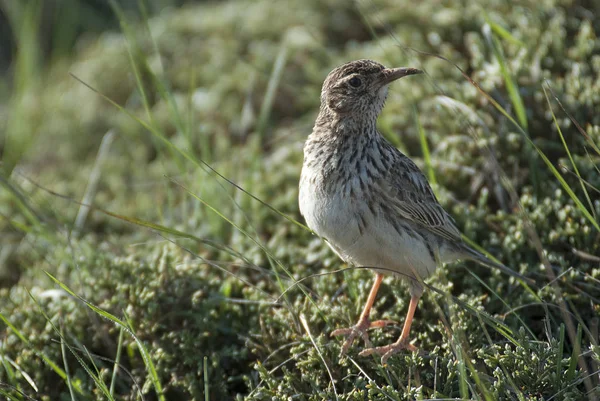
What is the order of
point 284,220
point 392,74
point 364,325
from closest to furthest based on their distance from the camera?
point 392,74, point 364,325, point 284,220

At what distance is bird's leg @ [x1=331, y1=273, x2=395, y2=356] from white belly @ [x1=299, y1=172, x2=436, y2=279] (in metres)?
0.32

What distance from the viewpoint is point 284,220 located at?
524cm

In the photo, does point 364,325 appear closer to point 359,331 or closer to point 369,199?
point 359,331

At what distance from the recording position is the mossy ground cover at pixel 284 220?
11.8 ft

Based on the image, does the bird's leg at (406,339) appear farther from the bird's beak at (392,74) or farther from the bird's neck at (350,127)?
the bird's beak at (392,74)

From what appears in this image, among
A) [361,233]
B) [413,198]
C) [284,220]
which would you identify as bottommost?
[284,220]

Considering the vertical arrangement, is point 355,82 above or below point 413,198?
above

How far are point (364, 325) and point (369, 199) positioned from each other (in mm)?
768

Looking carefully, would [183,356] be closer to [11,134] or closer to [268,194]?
[268,194]

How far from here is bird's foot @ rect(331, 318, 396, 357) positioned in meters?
3.81

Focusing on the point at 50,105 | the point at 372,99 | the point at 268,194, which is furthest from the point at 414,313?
the point at 50,105

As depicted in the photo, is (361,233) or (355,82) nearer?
(361,233)

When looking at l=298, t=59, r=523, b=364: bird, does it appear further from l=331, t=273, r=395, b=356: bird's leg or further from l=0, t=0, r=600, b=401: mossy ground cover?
l=0, t=0, r=600, b=401: mossy ground cover

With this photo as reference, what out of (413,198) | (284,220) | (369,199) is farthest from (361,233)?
(284,220)
